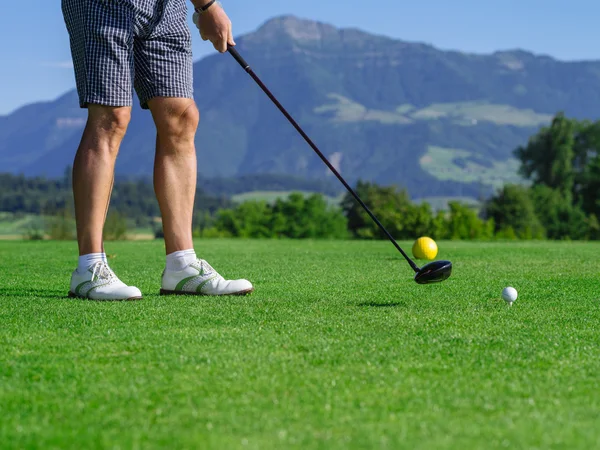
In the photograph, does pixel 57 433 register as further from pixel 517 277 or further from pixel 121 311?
pixel 517 277

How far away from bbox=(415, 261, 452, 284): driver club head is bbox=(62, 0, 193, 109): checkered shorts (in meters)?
1.78

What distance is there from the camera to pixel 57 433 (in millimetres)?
2076

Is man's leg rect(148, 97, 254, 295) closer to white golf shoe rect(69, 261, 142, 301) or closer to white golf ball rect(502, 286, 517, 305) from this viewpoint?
white golf shoe rect(69, 261, 142, 301)

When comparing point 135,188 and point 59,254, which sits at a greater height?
point 59,254

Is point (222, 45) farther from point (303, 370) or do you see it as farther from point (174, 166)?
point (303, 370)

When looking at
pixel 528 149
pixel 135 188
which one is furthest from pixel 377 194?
pixel 135 188

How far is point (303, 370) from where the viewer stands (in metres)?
2.80

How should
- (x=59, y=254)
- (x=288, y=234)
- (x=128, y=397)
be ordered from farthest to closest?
(x=288, y=234)
(x=59, y=254)
(x=128, y=397)

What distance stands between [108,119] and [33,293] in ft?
3.92

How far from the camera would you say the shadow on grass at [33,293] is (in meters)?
4.96

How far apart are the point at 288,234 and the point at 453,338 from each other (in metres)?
88.6

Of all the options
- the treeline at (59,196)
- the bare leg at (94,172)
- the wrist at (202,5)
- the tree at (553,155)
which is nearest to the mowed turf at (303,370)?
the bare leg at (94,172)

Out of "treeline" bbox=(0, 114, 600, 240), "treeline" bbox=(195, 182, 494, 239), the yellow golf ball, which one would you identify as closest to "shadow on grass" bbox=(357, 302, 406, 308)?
the yellow golf ball

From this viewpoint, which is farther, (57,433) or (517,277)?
(517,277)
